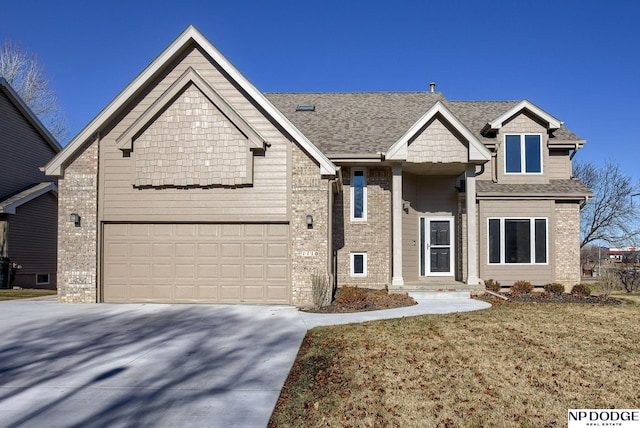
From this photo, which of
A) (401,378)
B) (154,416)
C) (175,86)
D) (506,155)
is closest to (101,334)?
(154,416)

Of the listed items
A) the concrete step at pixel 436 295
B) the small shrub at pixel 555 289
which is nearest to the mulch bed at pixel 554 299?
the concrete step at pixel 436 295

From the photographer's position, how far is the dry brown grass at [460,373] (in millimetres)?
4871

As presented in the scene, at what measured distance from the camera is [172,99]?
12.3 m

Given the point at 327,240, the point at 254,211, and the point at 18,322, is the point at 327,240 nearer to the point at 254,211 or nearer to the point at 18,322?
the point at 254,211

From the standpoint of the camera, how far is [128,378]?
19.7 ft

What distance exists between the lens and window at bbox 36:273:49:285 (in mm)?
20516

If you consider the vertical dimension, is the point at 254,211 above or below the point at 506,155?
below

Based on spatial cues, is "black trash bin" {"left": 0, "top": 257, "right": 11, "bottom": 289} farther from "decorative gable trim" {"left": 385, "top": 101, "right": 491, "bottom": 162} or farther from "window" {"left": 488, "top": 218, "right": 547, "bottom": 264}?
"window" {"left": 488, "top": 218, "right": 547, "bottom": 264}

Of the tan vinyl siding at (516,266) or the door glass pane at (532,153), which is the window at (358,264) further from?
the door glass pane at (532,153)

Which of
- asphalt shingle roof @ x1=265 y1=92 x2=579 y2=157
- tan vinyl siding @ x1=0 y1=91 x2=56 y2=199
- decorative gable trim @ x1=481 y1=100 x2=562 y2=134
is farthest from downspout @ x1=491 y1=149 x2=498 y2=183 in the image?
tan vinyl siding @ x1=0 y1=91 x2=56 y2=199

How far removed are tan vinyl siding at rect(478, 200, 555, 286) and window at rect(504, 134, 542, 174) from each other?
1448 millimetres

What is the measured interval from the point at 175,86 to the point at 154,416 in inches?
378

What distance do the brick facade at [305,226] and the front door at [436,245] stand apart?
499 centimetres

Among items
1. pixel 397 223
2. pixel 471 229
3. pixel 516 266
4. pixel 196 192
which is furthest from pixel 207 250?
pixel 516 266
